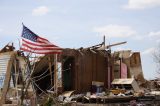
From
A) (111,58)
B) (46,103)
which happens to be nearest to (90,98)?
(46,103)

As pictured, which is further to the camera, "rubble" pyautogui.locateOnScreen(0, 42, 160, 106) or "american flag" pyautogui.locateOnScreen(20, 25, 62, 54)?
"rubble" pyautogui.locateOnScreen(0, 42, 160, 106)

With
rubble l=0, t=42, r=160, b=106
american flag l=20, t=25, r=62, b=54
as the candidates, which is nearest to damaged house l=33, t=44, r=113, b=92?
rubble l=0, t=42, r=160, b=106

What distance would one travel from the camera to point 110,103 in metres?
19.8

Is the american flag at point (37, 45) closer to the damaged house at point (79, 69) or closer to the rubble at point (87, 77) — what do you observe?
the rubble at point (87, 77)

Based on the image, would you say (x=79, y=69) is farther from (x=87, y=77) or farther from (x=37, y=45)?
(x=37, y=45)

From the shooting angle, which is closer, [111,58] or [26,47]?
[26,47]

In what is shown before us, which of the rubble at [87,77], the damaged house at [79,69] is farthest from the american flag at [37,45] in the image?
the damaged house at [79,69]

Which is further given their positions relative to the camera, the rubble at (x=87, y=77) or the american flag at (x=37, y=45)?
the rubble at (x=87, y=77)

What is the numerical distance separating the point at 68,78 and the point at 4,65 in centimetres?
423

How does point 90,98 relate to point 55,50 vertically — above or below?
below

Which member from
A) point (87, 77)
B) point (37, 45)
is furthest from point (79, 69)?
point (37, 45)

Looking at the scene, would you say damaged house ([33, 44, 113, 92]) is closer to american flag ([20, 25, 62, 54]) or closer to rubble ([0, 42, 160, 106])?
rubble ([0, 42, 160, 106])

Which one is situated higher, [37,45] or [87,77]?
[37,45]

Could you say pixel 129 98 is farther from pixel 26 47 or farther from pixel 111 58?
A: pixel 26 47
